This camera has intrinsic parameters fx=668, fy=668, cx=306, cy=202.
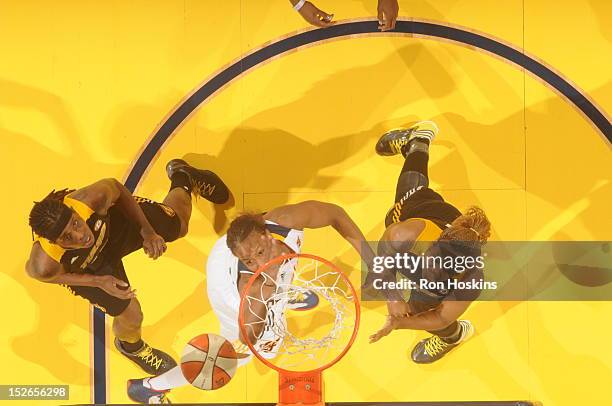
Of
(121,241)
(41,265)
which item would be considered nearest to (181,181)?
Result: (121,241)

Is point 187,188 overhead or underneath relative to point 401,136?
underneath

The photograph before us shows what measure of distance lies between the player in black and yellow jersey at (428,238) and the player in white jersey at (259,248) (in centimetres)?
26

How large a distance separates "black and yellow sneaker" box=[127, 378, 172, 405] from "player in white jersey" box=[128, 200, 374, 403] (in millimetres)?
509

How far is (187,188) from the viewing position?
12.1 feet

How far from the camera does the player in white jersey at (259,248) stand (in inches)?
144

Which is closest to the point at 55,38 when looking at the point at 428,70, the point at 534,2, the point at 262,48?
the point at 262,48

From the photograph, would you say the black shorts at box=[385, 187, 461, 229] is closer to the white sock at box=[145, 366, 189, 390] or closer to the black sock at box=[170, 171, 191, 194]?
the black sock at box=[170, 171, 191, 194]

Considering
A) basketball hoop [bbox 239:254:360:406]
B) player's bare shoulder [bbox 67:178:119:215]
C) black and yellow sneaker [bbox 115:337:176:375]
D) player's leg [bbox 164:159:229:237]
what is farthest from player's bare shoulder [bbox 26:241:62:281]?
basketball hoop [bbox 239:254:360:406]

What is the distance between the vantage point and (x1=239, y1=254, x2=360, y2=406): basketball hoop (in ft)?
11.9

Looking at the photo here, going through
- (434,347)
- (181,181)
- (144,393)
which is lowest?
(144,393)

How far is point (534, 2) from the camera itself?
12.1 ft

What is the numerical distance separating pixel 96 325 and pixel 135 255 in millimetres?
443

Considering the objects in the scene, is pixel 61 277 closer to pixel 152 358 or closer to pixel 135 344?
pixel 135 344

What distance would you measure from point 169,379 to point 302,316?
82cm
